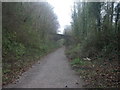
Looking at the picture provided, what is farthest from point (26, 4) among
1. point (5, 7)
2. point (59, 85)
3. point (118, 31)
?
point (59, 85)

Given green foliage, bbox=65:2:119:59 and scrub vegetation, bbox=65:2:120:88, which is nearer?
scrub vegetation, bbox=65:2:120:88

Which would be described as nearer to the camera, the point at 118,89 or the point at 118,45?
the point at 118,89

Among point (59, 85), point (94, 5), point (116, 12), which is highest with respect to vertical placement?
point (94, 5)

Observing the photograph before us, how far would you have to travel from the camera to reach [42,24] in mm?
36344

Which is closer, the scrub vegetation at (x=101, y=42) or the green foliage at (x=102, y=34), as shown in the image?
the scrub vegetation at (x=101, y=42)

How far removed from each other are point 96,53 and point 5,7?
30.1 ft

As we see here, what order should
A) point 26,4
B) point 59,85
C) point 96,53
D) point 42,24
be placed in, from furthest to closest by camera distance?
point 42,24, point 26,4, point 96,53, point 59,85

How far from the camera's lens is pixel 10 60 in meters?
13.2

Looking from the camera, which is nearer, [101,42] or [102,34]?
[102,34]

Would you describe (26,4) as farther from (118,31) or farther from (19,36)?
(118,31)

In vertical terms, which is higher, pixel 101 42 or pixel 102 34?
pixel 102 34

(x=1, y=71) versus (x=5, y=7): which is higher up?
(x=5, y=7)

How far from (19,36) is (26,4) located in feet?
21.7

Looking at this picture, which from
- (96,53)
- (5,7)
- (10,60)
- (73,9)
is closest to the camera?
(10,60)
